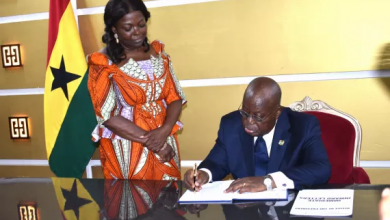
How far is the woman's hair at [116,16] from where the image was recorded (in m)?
2.74

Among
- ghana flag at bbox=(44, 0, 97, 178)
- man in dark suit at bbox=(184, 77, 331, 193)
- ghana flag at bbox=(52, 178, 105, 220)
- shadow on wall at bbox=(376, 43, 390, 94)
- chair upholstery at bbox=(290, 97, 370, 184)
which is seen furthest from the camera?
ghana flag at bbox=(44, 0, 97, 178)

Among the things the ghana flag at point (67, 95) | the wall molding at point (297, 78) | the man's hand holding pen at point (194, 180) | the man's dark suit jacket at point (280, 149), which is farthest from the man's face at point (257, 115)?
the ghana flag at point (67, 95)

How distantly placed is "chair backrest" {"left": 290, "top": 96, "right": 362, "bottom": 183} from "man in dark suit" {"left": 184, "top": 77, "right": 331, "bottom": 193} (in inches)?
6.6

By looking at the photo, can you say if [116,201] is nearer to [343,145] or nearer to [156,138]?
[156,138]

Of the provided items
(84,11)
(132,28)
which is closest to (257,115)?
(132,28)

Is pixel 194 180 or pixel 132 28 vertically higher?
pixel 132 28

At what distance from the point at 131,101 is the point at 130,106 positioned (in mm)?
46

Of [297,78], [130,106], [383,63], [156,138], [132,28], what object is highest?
[132,28]

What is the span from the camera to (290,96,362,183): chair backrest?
95.1 inches

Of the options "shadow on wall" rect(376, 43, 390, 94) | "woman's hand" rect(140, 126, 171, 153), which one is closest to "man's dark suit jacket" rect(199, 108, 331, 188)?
"woman's hand" rect(140, 126, 171, 153)

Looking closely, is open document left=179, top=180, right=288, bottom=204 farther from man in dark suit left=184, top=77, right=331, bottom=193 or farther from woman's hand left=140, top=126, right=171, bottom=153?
woman's hand left=140, top=126, right=171, bottom=153

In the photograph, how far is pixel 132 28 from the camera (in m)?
2.78

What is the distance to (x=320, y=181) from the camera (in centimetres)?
213

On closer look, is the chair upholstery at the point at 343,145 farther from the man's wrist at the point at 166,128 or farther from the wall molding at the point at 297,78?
the wall molding at the point at 297,78
